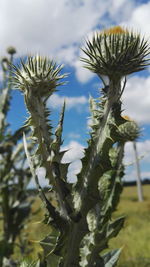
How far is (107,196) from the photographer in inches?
86.8

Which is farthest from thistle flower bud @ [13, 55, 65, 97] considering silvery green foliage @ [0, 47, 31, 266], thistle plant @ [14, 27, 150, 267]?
silvery green foliage @ [0, 47, 31, 266]

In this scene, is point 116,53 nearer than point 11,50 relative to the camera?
Yes

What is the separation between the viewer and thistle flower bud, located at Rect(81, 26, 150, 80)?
200 centimetres

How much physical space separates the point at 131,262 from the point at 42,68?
290 inches

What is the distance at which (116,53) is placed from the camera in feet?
6.64

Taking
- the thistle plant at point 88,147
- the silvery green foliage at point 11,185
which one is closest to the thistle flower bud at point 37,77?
the thistle plant at point 88,147

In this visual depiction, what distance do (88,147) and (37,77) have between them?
47cm

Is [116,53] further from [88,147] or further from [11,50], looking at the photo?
[11,50]

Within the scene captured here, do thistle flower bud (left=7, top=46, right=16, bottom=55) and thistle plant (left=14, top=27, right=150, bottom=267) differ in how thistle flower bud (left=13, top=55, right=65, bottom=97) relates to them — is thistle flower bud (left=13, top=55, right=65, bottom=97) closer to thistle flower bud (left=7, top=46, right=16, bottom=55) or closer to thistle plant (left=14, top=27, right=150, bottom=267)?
thistle plant (left=14, top=27, right=150, bottom=267)

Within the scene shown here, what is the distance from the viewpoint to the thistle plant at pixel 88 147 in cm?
186

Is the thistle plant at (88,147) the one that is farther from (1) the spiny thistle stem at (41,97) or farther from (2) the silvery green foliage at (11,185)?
(2) the silvery green foliage at (11,185)

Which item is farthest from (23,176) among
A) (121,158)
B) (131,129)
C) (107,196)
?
(107,196)

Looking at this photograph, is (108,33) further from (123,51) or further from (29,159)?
(29,159)

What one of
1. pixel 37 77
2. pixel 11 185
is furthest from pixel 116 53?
pixel 11 185
